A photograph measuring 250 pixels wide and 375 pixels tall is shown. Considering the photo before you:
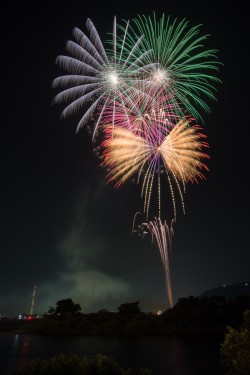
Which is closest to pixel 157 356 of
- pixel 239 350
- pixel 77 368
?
pixel 77 368

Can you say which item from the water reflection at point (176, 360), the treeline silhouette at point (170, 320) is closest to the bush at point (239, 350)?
the water reflection at point (176, 360)

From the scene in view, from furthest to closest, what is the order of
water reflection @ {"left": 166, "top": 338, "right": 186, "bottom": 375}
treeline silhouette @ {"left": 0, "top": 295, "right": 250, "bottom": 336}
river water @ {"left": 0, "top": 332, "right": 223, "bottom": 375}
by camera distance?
treeline silhouette @ {"left": 0, "top": 295, "right": 250, "bottom": 336}
river water @ {"left": 0, "top": 332, "right": 223, "bottom": 375}
water reflection @ {"left": 166, "top": 338, "right": 186, "bottom": 375}

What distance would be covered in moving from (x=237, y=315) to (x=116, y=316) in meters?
33.8

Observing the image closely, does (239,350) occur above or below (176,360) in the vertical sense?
below

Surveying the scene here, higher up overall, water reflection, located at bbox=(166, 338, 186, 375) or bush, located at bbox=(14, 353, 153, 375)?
water reflection, located at bbox=(166, 338, 186, 375)

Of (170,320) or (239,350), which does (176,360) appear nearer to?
(239,350)

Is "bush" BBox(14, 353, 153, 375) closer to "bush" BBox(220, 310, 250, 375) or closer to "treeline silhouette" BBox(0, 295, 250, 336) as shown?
"bush" BBox(220, 310, 250, 375)

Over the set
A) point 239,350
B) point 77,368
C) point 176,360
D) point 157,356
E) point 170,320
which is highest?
point 170,320

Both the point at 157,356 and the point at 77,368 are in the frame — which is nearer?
the point at 77,368

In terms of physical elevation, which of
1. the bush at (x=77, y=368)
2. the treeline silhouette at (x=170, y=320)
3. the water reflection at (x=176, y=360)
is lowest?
the bush at (x=77, y=368)

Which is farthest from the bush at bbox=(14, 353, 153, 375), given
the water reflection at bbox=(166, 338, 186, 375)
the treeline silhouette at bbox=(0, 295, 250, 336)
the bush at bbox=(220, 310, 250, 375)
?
the treeline silhouette at bbox=(0, 295, 250, 336)

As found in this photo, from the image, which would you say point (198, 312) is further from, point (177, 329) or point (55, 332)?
point (55, 332)

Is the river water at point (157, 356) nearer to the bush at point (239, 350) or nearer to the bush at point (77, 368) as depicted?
the bush at point (77, 368)

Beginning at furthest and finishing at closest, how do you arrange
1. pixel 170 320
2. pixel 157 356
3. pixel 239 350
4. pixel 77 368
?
pixel 170 320 < pixel 157 356 < pixel 77 368 < pixel 239 350
